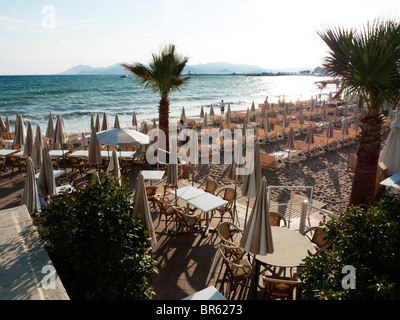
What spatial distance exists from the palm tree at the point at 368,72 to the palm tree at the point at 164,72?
19.6ft

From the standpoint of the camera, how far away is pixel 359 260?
303 centimetres

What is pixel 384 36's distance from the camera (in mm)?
4938

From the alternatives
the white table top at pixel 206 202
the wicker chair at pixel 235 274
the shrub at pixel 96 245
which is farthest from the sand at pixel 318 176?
the shrub at pixel 96 245

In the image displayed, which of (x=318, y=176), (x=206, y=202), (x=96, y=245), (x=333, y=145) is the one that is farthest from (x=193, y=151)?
(x=333, y=145)

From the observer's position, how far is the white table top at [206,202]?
604cm

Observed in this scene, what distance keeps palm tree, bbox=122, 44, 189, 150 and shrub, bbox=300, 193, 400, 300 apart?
8.59m

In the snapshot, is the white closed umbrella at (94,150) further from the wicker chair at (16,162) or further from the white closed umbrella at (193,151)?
the wicker chair at (16,162)

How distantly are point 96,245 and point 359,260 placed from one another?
286 cm

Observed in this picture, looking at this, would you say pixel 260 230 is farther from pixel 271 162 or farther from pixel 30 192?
pixel 271 162

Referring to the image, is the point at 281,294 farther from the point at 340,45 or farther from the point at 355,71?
the point at 340,45

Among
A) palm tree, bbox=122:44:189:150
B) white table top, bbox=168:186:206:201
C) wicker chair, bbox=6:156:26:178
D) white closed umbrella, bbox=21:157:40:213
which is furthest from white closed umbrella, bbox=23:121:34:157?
white table top, bbox=168:186:206:201

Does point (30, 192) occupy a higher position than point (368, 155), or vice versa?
point (368, 155)

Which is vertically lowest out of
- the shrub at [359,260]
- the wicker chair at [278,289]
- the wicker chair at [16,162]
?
the wicker chair at [278,289]
